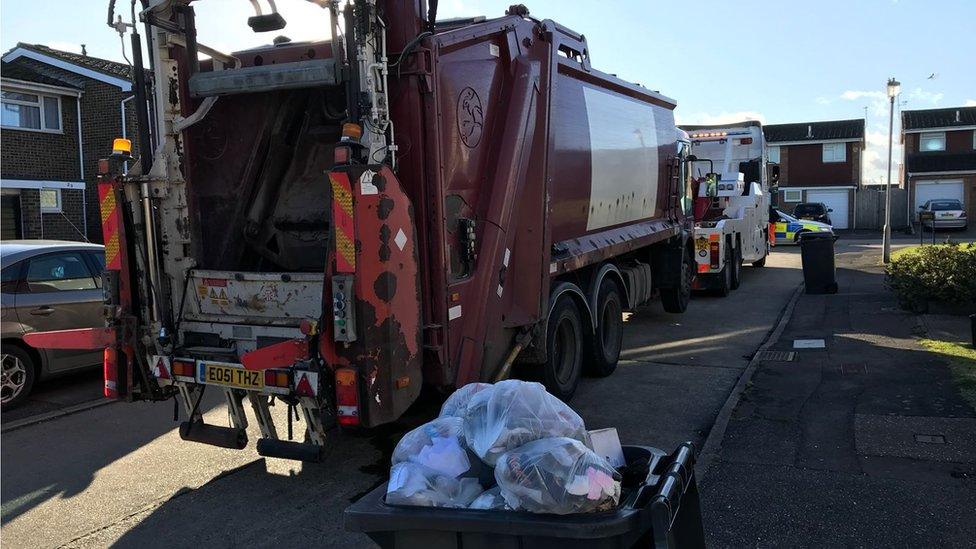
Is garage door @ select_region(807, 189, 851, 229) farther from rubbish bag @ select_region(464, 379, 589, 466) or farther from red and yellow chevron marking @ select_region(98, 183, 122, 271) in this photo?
rubbish bag @ select_region(464, 379, 589, 466)

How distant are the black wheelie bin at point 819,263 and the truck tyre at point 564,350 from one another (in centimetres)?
813

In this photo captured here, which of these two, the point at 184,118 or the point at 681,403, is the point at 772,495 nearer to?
the point at 681,403

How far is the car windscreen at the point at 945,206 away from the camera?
3278cm

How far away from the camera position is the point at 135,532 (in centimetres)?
415

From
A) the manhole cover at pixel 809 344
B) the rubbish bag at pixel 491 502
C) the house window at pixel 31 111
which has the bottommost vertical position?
the manhole cover at pixel 809 344

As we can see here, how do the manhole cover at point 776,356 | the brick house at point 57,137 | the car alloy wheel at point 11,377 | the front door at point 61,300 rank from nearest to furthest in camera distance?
the car alloy wheel at point 11,377, the front door at point 61,300, the manhole cover at point 776,356, the brick house at point 57,137

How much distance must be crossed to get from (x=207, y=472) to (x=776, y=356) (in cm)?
597

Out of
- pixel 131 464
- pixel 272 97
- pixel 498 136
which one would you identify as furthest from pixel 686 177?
pixel 131 464

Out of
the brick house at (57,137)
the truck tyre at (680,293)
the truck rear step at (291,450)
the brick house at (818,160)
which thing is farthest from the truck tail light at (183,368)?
the brick house at (818,160)

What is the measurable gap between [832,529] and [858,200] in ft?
134

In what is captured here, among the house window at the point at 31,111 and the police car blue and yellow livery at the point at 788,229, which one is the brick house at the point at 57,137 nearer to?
the house window at the point at 31,111

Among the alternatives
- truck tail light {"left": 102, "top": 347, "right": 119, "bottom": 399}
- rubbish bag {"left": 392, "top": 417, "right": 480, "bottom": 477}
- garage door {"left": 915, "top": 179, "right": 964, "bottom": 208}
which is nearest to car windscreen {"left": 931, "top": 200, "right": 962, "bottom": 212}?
garage door {"left": 915, "top": 179, "right": 964, "bottom": 208}

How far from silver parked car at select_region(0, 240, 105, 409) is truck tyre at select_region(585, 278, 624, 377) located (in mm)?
4687

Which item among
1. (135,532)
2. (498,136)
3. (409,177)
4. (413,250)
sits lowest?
(135,532)
